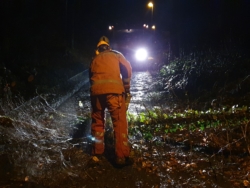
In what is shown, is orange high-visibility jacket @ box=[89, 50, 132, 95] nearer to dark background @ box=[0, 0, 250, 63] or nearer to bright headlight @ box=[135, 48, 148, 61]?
dark background @ box=[0, 0, 250, 63]

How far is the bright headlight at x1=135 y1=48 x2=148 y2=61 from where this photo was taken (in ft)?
60.1

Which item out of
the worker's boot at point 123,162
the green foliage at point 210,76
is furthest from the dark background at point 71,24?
the worker's boot at point 123,162

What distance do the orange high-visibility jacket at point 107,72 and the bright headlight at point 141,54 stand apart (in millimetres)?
14378

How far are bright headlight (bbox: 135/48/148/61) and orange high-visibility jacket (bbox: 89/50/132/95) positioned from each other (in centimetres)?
1438

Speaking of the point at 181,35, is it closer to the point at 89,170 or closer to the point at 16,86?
the point at 16,86

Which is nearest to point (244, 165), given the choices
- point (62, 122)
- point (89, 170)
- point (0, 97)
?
point (89, 170)

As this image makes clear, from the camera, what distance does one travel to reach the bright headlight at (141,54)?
18.3m

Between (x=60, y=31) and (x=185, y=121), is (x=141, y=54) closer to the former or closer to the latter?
(x=60, y=31)

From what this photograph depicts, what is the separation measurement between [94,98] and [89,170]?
1.04 m

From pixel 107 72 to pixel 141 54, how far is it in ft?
47.9

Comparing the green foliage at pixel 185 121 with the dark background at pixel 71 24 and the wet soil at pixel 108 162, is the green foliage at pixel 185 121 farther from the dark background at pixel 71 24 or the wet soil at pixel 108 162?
the dark background at pixel 71 24

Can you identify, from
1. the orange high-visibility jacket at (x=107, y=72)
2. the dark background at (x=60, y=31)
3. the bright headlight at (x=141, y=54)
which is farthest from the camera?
the bright headlight at (x=141, y=54)

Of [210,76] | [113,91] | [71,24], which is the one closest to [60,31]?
[71,24]

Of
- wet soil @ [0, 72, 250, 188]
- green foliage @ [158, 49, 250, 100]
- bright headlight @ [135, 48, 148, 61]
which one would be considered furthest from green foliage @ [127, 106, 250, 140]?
bright headlight @ [135, 48, 148, 61]
